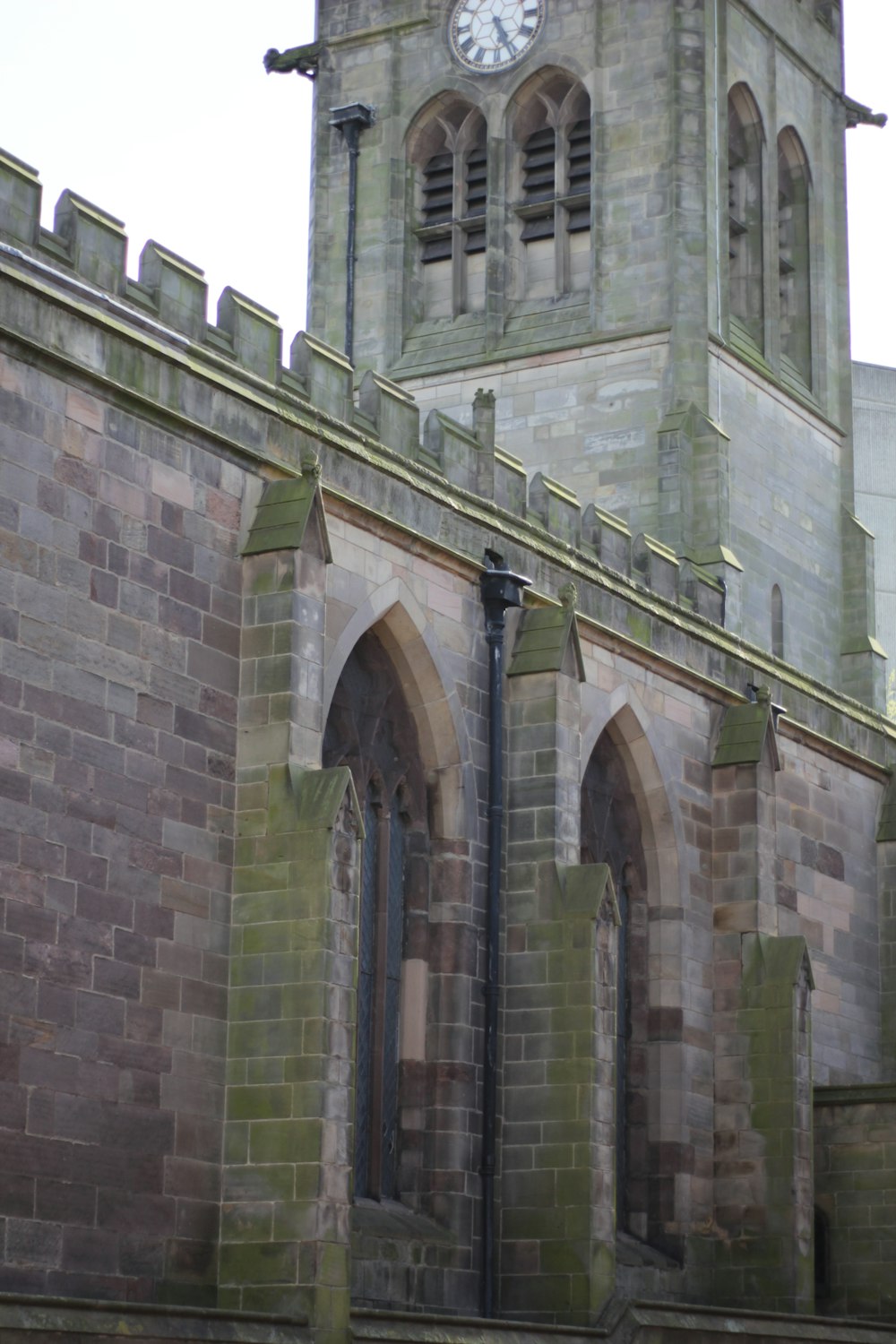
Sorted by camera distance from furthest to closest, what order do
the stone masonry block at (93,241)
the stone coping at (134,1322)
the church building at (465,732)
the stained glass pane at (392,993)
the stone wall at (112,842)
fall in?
the stained glass pane at (392,993)
the stone masonry block at (93,241)
the church building at (465,732)
the stone wall at (112,842)
the stone coping at (134,1322)

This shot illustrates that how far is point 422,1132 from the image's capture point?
28.2m

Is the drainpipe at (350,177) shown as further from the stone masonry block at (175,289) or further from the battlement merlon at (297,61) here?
the stone masonry block at (175,289)

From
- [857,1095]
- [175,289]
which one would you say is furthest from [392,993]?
[857,1095]

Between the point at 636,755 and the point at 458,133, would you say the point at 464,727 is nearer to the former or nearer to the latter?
the point at 636,755

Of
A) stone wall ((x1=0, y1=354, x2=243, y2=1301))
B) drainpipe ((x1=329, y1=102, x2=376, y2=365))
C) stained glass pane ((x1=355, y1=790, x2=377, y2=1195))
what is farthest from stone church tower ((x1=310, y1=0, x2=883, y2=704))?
stone wall ((x1=0, y1=354, x2=243, y2=1301))

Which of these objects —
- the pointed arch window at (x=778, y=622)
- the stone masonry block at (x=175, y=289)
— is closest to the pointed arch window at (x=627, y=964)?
the pointed arch window at (x=778, y=622)

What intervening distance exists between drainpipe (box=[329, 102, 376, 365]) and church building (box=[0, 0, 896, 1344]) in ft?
0.30

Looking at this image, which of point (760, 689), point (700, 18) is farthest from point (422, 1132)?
point (700, 18)

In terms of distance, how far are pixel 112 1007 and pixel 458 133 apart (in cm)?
2200

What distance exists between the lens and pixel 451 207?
41719 mm

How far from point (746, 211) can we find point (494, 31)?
4943mm

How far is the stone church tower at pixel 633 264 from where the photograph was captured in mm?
38938

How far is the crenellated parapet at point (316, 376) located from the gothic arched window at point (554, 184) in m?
5.68

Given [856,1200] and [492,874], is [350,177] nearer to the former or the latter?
[492,874]
